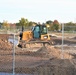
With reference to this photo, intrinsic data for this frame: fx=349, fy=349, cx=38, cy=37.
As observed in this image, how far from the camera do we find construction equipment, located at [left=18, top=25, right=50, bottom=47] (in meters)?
34.3

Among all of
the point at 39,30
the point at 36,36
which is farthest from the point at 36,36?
the point at 39,30

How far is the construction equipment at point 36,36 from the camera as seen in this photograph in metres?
34.3

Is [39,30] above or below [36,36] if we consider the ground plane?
above

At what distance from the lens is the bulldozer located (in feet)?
113

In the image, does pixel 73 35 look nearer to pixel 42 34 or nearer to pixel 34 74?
pixel 42 34

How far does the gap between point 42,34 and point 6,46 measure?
5523 mm

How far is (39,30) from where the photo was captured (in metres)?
34.6

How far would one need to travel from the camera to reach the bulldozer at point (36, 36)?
3431 cm

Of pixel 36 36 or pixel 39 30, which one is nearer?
pixel 39 30

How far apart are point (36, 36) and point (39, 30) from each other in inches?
39.4

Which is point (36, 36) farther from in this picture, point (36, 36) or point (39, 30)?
point (39, 30)

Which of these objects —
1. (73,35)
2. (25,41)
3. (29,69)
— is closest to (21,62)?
(29,69)

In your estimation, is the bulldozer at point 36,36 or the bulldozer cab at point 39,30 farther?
the bulldozer at point 36,36

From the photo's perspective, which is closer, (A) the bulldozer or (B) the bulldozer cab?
(B) the bulldozer cab
